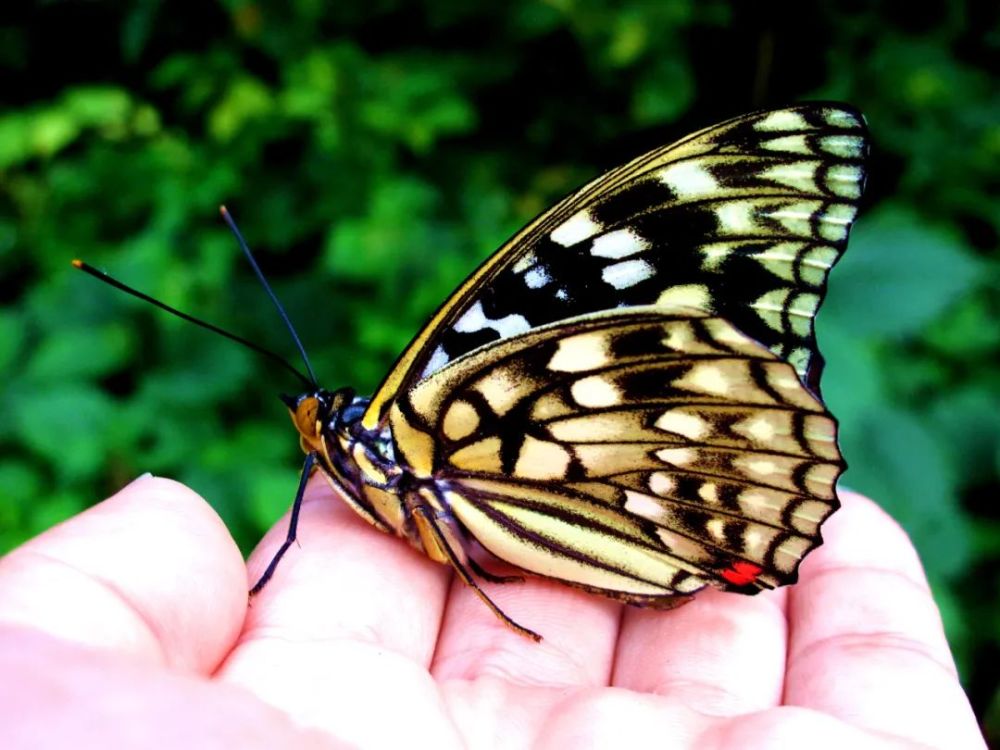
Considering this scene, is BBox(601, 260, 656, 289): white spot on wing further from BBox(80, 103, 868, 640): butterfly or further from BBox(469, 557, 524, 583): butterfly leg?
BBox(469, 557, 524, 583): butterfly leg

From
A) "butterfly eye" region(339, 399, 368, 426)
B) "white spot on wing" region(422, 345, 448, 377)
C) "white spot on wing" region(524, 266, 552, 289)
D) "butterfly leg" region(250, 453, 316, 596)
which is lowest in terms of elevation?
"butterfly leg" region(250, 453, 316, 596)

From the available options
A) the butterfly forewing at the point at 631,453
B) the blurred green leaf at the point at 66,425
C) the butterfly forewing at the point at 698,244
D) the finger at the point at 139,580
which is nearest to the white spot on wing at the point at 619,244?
the butterfly forewing at the point at 698,244

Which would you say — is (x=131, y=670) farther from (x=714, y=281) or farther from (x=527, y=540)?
(x=714, y=281)

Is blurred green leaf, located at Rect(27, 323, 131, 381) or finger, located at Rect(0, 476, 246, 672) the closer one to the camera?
finger, located at Rect(0, 476, 246, 672)

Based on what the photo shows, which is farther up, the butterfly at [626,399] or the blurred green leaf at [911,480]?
the butterfly at [626,399]

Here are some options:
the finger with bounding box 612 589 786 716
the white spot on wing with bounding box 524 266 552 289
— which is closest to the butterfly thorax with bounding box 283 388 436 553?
the white spot on wing with bounding box 524 266 552 289

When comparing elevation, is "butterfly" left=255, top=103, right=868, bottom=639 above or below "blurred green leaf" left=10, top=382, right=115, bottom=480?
above

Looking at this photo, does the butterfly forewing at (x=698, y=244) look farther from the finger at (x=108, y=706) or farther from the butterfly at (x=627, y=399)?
the finger at (x=108, y=706)
